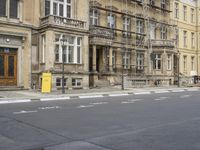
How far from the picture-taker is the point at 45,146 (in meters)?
7.38

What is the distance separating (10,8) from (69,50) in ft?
19.7

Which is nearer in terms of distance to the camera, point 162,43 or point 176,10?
point 162,43

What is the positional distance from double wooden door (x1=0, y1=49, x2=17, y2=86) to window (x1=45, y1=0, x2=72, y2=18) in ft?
16.3

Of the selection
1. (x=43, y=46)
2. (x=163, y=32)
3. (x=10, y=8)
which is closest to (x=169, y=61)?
(x=163, y=32)

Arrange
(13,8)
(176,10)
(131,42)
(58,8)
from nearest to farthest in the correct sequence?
(13,8)
(58,8)
(131,42)
(176,10)

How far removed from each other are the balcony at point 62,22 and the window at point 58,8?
55.2 inches

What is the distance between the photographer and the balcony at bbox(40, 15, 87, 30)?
2740 cm

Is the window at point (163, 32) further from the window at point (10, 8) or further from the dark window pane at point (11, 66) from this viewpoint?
the dark window pane at point (11, 66)

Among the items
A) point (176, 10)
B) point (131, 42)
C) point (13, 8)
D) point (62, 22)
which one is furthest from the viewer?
point (176, 10)

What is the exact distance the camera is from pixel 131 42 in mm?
38531

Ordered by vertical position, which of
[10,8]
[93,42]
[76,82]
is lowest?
[76,82]

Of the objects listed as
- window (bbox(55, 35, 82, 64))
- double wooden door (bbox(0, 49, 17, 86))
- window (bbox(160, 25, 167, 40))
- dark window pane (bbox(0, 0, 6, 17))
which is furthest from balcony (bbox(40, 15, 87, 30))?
window (bbox(160, 25, 167, 40))

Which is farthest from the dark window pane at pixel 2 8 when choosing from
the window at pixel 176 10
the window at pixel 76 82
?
the window at pixel 176 10

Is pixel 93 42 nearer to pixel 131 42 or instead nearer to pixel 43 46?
pixel 43 46
